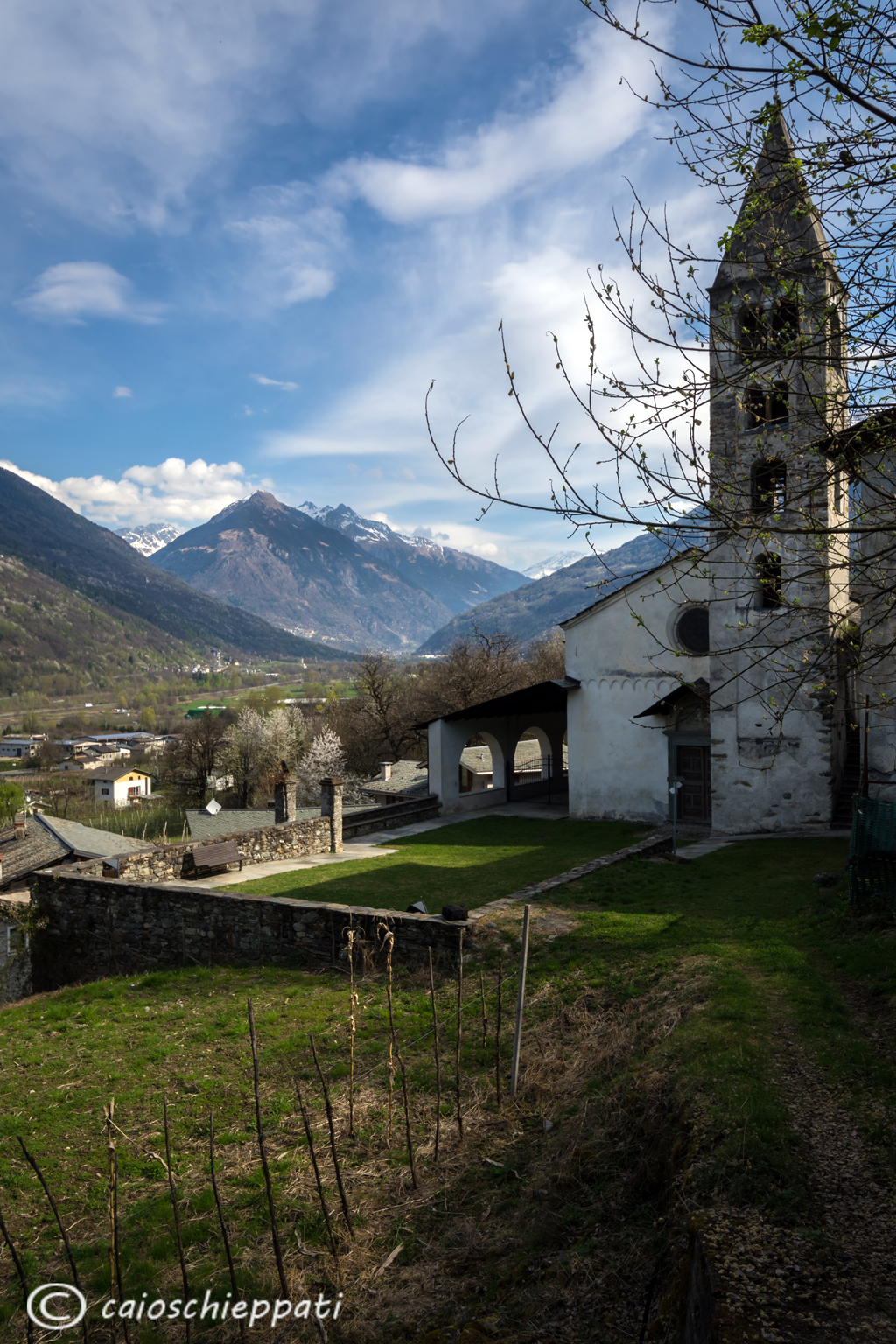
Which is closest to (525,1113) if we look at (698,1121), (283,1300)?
(698,1121)

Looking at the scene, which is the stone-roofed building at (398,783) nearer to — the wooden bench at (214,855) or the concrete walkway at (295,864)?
the concrete walkway at (295,864)

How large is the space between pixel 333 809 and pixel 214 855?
3.69 meters

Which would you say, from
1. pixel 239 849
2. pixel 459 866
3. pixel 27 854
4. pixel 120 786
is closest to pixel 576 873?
pixel 459 866

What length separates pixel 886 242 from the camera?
457 centimetres

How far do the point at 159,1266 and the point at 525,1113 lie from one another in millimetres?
2902

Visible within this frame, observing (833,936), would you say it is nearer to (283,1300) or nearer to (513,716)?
(283,1300)

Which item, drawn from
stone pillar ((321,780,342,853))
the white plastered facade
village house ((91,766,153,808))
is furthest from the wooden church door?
village house ((91,766,153,808))

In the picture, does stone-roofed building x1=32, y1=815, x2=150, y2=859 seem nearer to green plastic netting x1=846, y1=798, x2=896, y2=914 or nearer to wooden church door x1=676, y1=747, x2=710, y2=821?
wooden church door x1=676, y1=747, x2=710, y2=821

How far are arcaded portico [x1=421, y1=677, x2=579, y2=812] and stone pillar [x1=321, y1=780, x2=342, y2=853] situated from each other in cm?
552

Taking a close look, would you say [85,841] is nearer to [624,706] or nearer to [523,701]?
[523,701]

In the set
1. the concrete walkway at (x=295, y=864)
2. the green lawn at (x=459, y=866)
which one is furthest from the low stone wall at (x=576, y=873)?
the concrete walkway at (x=295, y=864)

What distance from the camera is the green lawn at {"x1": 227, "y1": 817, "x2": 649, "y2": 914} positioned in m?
14.4

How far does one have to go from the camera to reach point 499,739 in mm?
28344

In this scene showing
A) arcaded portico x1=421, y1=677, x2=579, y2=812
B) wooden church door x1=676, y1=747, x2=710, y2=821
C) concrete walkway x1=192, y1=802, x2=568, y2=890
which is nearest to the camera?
concrete walkway x1=192, y1=802, x2=568, y2=890
